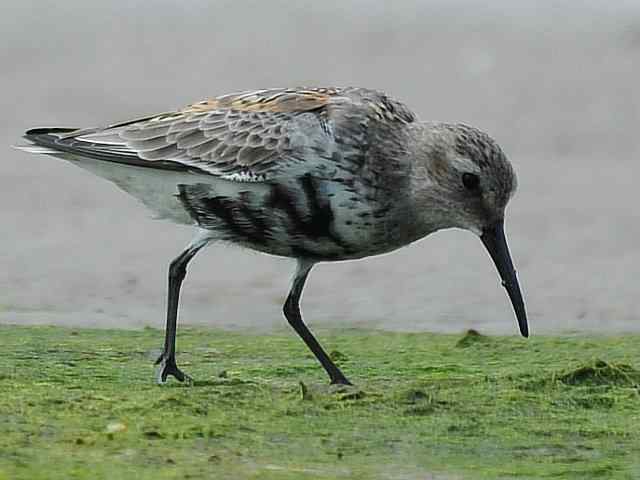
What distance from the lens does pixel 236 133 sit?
30.7 feet

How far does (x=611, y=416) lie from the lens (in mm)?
8047

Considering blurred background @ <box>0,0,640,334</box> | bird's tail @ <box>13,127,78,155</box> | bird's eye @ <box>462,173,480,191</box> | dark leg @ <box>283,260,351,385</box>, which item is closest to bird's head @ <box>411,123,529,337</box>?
bird's eye @ <box>462,173,480,191</box>

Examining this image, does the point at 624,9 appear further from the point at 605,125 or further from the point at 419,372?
the point at 419,372

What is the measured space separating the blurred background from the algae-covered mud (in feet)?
3.44

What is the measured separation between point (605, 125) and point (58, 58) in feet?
18.8

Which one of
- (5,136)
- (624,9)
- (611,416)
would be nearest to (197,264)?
(5,136)

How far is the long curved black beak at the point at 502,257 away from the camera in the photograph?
903cm

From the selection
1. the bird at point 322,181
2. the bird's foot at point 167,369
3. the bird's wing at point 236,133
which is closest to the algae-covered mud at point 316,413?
the bird's foot at point 167,369

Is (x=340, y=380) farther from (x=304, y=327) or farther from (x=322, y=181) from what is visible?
(x=322, y=181)

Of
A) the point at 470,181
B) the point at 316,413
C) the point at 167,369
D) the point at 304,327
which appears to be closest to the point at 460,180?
the point at 470,181

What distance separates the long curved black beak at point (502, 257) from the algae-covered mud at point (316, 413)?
0.35 metres

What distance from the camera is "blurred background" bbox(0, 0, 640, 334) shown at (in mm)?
12711

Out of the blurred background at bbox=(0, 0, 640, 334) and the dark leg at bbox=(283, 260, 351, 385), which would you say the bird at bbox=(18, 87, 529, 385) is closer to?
the dark leg at bbox=(283, 260, 351, 385)

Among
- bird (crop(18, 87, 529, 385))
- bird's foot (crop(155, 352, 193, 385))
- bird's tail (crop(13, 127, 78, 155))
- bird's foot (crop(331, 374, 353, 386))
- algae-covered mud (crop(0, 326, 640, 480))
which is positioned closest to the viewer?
algae-covered mud (crop(0, 326, 640, 480))
